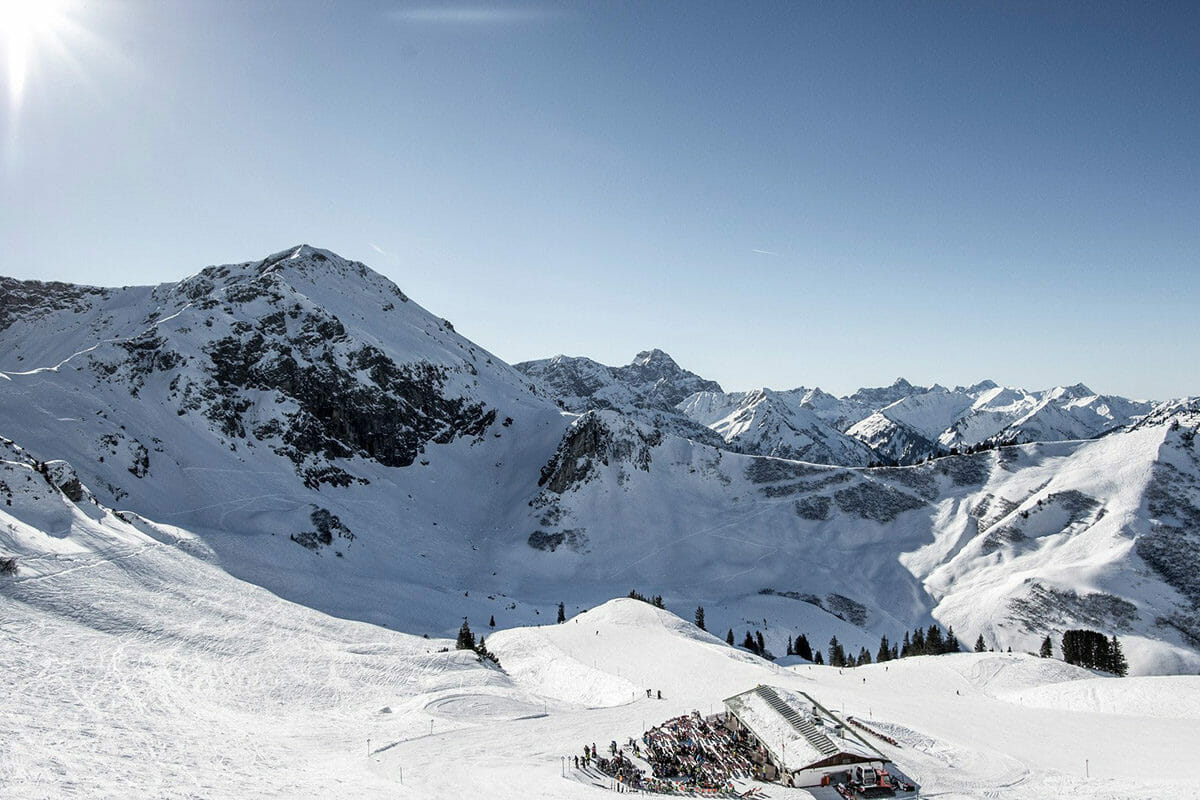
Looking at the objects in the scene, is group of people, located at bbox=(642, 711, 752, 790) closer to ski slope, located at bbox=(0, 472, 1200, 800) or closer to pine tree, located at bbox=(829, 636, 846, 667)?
ski slope, located at bbox=(0, 472, 1200, 800)

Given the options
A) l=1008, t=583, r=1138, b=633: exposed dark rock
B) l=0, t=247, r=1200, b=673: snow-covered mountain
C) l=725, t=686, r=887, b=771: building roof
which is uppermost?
l=0, t=247, r=1200, b=673: snow-covered mountain

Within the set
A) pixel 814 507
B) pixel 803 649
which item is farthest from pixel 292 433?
pixel 814 507

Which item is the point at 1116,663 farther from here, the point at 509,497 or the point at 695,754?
the point at 509,497

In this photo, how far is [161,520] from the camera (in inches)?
3954

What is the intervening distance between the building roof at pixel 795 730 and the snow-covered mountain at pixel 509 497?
63692mm

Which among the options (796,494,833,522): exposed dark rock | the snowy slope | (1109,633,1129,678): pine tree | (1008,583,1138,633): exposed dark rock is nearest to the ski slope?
(1109,633,1129,678): pine tree

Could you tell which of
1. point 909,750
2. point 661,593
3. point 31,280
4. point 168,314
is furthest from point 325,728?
point 31,280

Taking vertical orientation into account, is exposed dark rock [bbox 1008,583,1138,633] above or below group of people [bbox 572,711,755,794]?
above

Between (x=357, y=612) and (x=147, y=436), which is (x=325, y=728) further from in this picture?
(x=147, y=436)

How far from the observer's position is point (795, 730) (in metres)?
33.0

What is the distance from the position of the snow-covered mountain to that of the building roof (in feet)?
209

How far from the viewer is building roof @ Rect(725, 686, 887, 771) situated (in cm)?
3075

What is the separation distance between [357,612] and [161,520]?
35.0 meters

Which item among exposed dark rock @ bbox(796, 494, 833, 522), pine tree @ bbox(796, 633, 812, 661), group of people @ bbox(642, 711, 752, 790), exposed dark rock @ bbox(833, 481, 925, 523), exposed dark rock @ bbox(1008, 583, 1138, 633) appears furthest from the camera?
exposed dark rock @ bbox(833, 481, 925, 523)
